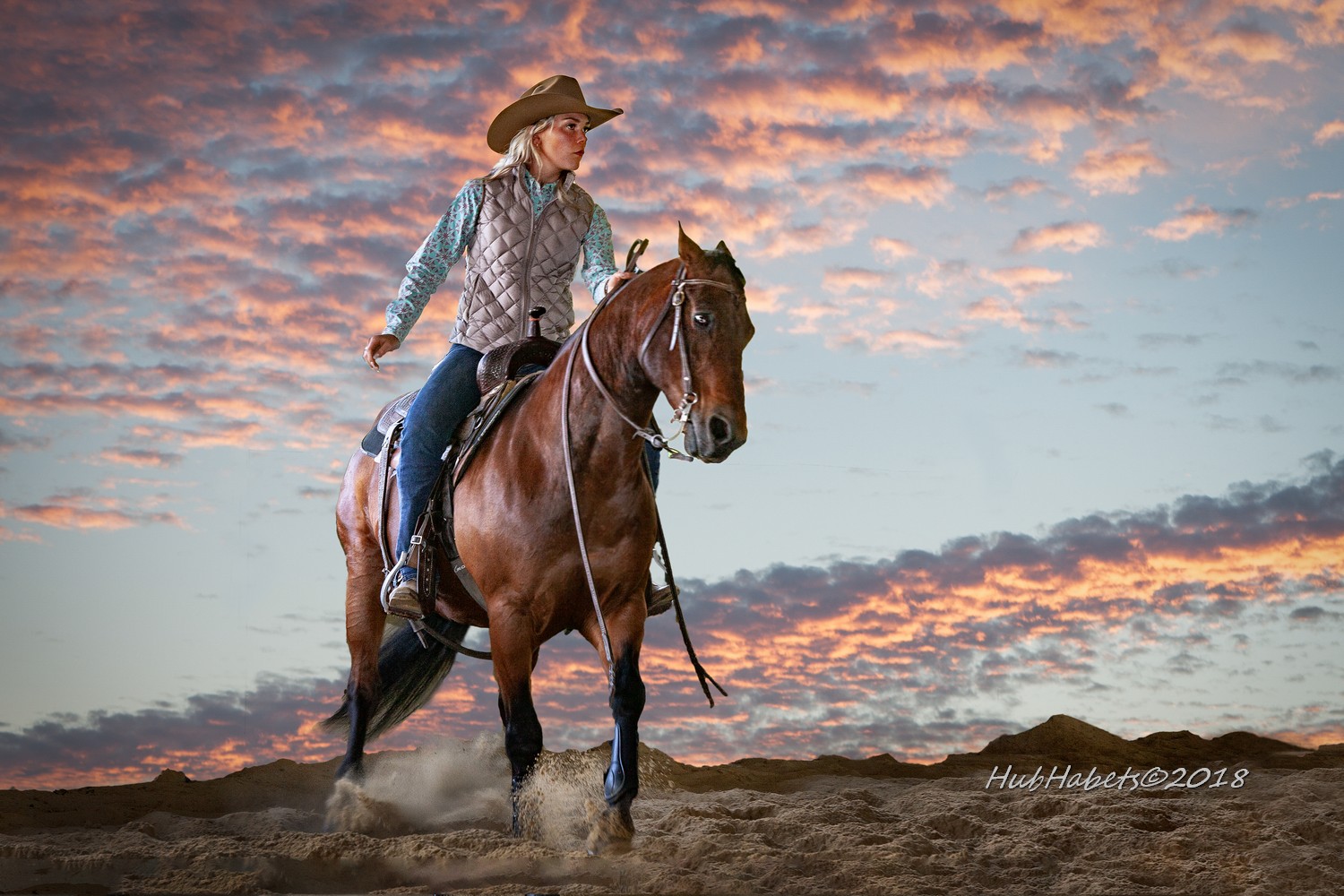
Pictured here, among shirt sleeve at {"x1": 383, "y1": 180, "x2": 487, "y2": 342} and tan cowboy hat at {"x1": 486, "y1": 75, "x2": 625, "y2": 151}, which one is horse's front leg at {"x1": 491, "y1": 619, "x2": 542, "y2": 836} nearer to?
shirt sleeve at {"x1": 383, "y1": 180, "x2": 487, "y2": 342}

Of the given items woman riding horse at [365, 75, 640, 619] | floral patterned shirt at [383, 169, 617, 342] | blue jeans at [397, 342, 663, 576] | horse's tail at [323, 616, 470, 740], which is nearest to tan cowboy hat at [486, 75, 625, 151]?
woman riding horse at [365, 75, 640, 619]

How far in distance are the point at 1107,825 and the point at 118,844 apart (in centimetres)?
432

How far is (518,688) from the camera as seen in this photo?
4387 mm

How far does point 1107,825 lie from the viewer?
16.2 feet

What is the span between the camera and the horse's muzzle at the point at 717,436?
12.6 feet

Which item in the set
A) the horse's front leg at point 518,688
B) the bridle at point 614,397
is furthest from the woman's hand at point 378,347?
the horse's front leg at point 518,688

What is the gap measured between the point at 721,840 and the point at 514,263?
270 centimetres

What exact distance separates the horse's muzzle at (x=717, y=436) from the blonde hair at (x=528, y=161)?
1875mm

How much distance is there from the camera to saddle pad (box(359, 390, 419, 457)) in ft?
18.9

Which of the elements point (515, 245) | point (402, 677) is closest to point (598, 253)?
point (515, 245)

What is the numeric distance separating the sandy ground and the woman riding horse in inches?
45.3

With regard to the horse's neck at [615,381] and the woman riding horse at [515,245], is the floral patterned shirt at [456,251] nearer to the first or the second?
the woman riding horse at [515,245]

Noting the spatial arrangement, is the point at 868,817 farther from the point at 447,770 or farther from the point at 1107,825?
the point at 447,770

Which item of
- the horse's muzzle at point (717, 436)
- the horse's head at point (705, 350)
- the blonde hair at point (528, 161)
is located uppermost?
the blonde hair at point (528, 161)
